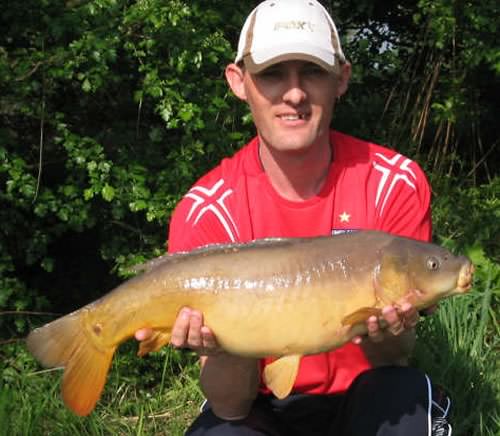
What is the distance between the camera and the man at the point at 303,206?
2309 mm

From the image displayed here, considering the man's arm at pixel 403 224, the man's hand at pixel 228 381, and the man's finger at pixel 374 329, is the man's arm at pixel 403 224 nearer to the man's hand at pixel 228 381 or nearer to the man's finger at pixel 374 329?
the man's finger at pixel 374 329

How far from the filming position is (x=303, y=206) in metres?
2.40

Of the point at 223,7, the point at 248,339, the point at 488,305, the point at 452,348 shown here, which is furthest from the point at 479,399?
the point at 223,7

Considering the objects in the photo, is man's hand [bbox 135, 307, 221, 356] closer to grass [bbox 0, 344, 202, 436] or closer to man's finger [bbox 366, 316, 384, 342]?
man's finger [bbox 366, 316, 384, 342]

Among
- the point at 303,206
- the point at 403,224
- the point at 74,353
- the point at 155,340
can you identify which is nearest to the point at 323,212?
the point at 303,206

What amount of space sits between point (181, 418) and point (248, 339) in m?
1.28

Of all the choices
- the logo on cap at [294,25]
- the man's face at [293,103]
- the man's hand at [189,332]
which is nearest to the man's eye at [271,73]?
the man's face at [293,103]

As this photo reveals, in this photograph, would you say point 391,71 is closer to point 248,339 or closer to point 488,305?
point 488,305

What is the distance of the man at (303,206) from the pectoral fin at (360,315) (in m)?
0.24

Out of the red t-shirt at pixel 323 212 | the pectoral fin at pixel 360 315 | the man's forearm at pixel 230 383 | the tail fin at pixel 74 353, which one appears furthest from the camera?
the red t-shirt at pixel 323 212

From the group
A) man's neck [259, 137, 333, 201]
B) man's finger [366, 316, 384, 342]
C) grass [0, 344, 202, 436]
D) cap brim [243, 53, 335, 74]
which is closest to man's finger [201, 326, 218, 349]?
man's finger [366, 316, 384, 342]

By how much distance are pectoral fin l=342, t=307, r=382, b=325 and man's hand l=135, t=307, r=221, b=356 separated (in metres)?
0.31

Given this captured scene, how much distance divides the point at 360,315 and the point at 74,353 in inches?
26.8

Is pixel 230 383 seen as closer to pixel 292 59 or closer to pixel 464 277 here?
pixel 464 277
